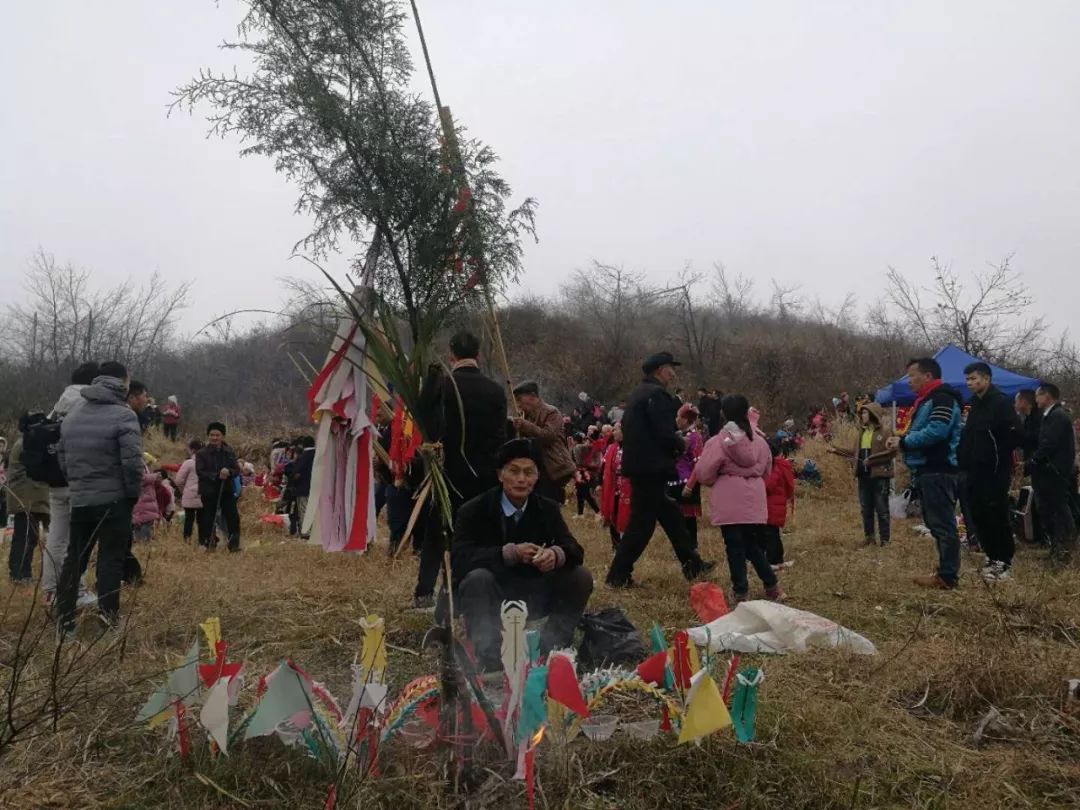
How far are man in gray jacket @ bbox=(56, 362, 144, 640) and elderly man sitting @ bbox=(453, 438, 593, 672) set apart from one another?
88.6 inches

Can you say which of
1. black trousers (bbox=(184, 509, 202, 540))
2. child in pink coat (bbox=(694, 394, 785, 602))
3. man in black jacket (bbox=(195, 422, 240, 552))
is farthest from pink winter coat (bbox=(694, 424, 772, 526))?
black trousers (bbox=(184, 509, 202, 540))

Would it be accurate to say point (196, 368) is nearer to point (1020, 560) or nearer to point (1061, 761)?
point (1020, 560)

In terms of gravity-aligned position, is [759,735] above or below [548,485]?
below

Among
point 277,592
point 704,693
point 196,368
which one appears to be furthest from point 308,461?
point 196,368

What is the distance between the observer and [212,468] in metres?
9.01

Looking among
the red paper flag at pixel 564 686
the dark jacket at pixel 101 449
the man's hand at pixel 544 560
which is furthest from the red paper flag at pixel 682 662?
the dark jacket at pixel 101 449

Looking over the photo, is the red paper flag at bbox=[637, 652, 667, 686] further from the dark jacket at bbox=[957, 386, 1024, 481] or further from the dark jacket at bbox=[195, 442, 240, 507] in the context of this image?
the dark jacket at bbox=[195, 442, 240, 507]

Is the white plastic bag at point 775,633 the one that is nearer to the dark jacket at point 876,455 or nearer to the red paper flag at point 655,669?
the red paper flag at point 655,669

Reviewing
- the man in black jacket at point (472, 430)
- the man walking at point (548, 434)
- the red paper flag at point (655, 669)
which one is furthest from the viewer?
the man walking at point (548, 434)

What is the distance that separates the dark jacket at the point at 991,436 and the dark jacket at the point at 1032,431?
93cm

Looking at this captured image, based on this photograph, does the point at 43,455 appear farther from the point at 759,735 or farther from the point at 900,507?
the point at 900,507

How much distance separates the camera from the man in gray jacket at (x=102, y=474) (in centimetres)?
458

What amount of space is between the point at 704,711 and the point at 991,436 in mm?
4799

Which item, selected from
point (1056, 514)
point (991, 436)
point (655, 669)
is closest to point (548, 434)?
point (655, 669)
